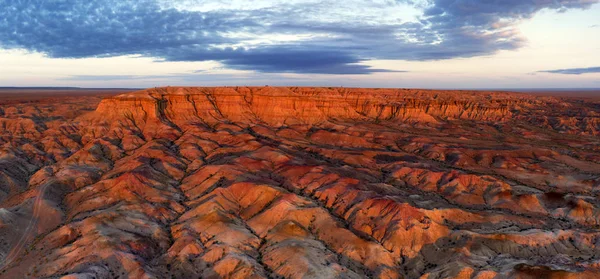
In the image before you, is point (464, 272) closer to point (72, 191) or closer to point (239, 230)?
point (239, 230)

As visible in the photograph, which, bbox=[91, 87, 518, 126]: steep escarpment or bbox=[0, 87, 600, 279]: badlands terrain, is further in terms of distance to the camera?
bbox=[91, 87, 518, 126]: steep escarpment

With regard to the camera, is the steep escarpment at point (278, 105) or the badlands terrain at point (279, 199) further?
the steep escarpment at point (278, 105)

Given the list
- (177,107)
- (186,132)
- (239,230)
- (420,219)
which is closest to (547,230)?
(420,219)

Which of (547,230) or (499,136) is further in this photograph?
(499,136)

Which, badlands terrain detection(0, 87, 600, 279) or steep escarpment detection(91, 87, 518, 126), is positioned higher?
steep escarpment detection(91, 87, 518, 126)

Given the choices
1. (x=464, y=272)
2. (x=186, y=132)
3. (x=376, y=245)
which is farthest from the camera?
(x=186, y=132)

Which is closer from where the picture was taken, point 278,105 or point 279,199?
point 279,199

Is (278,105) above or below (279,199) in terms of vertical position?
above

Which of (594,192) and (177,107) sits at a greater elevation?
(177,107)
